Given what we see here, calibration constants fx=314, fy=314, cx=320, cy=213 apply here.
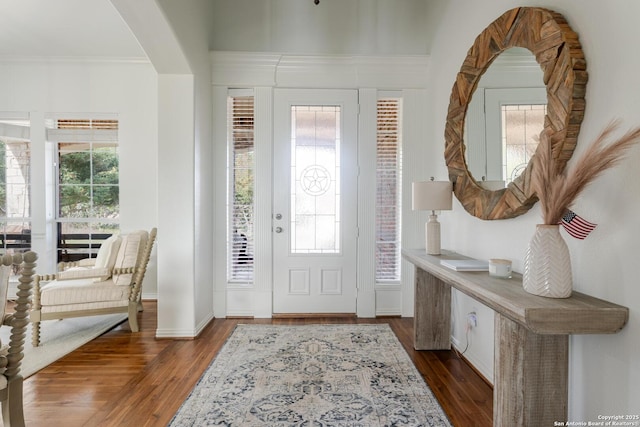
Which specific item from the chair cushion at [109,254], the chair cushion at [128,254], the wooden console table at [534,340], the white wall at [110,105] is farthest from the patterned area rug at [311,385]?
the white wall at [110,105]

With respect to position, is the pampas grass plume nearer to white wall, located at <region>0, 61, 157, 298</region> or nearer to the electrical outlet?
the electrical outlet

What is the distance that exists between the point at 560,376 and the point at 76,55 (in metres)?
5.51

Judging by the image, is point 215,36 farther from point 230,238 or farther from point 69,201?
point 69,201

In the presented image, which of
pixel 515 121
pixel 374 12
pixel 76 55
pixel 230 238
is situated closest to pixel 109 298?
pixel 230 238

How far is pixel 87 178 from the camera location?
4.10 meters

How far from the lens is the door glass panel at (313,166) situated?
134 inches

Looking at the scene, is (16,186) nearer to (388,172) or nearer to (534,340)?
(388,172)

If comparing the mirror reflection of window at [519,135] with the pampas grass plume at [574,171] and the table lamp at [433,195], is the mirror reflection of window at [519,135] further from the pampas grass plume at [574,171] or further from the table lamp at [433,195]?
the table lamp at [433,195]

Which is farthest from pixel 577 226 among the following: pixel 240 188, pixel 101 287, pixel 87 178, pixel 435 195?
pixel 87 178

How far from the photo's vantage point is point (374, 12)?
3.39 m

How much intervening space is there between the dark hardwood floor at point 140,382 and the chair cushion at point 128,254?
515 millimetres

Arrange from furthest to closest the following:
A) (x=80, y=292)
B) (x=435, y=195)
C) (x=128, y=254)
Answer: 1. (x=128, y=254)
2. (x=80, y=292)
3. (x=435, y=195)

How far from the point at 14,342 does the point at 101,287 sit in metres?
1.59

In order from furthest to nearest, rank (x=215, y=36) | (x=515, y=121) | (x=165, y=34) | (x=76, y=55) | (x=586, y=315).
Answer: (x=76, y=55)
(x=215, y=36)
(x=165, y=34)
(x=515, y=121)
(x=586, y=315)
